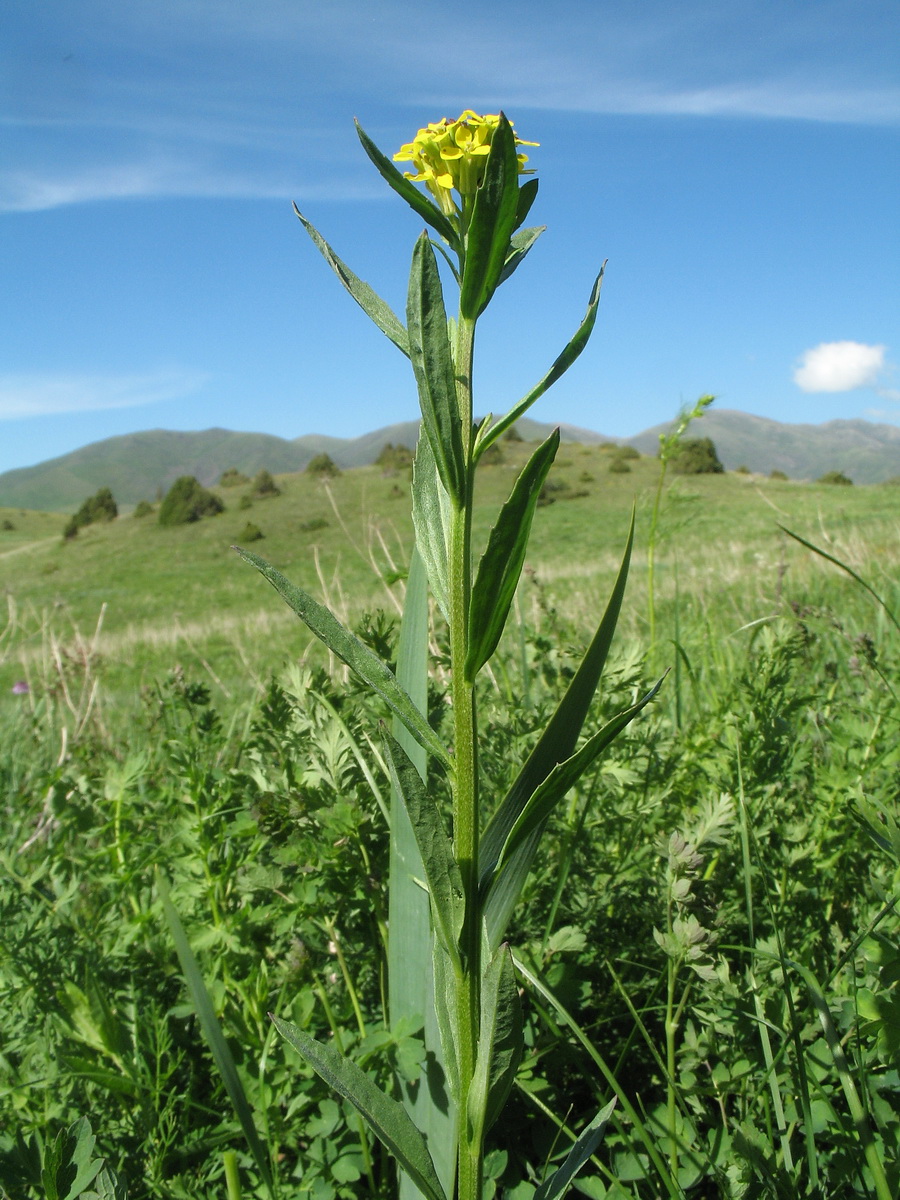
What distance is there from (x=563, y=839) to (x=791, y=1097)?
530 mm

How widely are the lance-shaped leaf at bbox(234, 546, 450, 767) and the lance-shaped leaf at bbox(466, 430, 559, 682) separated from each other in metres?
0.08

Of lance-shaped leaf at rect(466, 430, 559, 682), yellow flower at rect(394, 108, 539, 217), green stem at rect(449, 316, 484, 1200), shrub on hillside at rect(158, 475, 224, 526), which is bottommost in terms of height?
green stem at rect(449, 316, 484, 1200)

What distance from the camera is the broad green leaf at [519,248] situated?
94cm

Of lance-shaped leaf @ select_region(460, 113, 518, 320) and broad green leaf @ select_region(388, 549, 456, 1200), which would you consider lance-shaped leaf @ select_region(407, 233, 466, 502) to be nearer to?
lance-shaped leaf @ select_region(460, 113, 518, 320)

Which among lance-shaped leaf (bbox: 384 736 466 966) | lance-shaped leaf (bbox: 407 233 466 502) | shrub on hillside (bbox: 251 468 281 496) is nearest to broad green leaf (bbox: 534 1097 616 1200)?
lance-shaped leaf (bbox: 384 736 466 966)

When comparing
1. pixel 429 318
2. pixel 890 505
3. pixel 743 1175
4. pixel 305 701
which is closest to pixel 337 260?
pixel 429 318

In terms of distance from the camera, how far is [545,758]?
2.83 feet

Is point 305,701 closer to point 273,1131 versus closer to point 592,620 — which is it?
point 273,1131

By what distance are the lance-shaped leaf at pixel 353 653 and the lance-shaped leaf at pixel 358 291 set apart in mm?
323

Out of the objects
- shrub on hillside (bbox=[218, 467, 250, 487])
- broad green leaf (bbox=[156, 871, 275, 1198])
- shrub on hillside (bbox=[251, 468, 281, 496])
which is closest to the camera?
broad green leaf (bbox=[156, 871, 275, 1198])

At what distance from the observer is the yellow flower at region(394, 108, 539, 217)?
923mm

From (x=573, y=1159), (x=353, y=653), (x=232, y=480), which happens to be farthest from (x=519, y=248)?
(x=232, y=480)

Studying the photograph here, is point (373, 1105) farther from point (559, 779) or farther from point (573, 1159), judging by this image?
point (559, 779)

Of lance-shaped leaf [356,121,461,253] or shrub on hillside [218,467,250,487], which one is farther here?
shrub on hillside [218,467,250,487]
